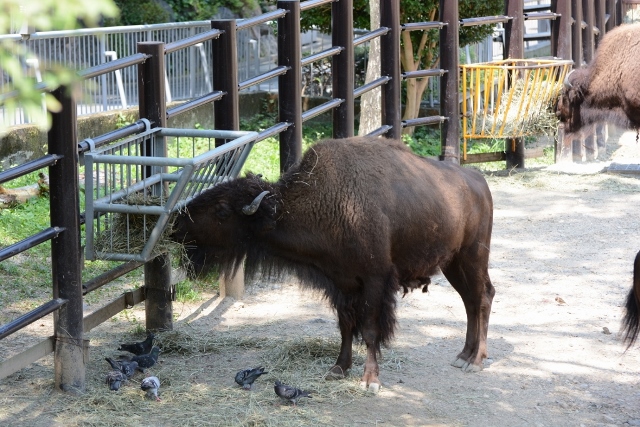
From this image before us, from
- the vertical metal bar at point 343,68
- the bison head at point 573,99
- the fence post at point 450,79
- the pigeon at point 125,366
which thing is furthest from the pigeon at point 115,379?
the bison head at point 573,99

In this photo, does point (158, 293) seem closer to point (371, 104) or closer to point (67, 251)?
point (67, 251)

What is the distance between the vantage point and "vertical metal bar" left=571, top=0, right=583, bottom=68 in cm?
1325

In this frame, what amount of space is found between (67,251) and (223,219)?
0.81m

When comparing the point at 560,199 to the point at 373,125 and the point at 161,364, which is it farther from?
the point at 161,364

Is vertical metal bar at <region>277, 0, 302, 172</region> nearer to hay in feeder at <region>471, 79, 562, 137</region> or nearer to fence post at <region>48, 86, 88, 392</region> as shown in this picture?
fence post at <region>48, 86, 88, 392</region>

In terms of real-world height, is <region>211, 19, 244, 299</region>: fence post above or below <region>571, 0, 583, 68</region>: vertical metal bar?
below

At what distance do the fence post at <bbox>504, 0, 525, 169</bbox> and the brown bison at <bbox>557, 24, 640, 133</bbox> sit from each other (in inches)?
27.1

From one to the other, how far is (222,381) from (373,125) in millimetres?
7946

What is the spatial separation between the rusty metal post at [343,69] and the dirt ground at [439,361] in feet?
5.29

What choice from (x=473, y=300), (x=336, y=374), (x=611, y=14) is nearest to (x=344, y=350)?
(x=336, y=374)

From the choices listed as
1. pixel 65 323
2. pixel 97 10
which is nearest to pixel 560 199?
pixel 65 323

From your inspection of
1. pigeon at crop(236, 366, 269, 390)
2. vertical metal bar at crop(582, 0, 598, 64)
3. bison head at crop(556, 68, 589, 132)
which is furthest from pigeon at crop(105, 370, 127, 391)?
vertical metal bar at crop(582, 0, 598, 64)

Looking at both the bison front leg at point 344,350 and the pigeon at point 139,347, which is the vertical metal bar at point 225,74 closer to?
the pigeon at point 139,347

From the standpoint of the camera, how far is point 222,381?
4.84m
